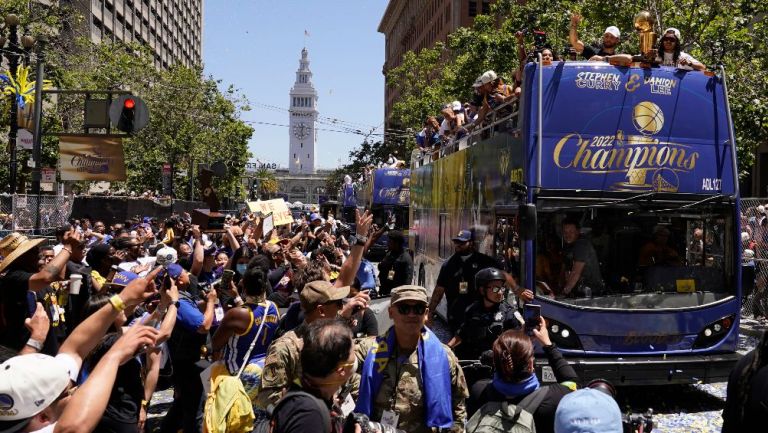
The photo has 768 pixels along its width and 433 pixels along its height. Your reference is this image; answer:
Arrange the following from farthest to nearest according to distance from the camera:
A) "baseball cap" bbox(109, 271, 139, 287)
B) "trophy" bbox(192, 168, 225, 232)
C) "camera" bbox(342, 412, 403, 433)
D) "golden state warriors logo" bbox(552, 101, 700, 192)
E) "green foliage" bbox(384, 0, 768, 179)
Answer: "green foliage" bbox(384, 0, 768, 179) < "trophy" bbox(192, 168, 225, 232) < "golden state warriors logo" bbox(552, 101, 700, 192) < "baseball cap" bbox(109, 271, 139, 287) < "camera" bbox(342, 412, 403, 433)

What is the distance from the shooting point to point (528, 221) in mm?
7676

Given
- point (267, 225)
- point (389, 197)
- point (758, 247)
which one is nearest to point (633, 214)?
point (267, 225)

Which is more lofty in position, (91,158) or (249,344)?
(91,158)

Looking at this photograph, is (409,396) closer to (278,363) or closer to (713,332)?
(278,363)

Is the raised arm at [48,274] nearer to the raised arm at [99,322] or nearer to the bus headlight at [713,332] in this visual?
the raised arm at [99,322]

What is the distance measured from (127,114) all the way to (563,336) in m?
11.6

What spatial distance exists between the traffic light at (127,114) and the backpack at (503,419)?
14026 mm

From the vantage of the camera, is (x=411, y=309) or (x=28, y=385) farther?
(x=411, y=309)

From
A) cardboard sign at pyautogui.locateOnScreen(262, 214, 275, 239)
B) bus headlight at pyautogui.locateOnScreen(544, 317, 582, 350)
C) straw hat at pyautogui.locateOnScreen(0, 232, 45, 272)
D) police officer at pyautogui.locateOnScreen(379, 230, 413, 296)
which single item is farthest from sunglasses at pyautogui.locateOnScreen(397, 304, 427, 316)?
cardboard sign at pyautogui.locateOnScreen(262, 214, 275, 239)

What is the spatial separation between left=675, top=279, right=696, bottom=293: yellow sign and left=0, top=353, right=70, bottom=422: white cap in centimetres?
702

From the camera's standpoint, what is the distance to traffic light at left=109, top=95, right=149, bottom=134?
16438 mm

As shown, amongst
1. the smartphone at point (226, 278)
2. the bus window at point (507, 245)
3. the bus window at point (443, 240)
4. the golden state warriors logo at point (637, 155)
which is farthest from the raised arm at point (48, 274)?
the bus window at point (443, 240)

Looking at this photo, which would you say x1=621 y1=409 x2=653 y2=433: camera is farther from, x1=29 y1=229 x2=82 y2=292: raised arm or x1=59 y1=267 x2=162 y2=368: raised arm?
x1=29 y1=229 x2=82 y2=292: raised arm

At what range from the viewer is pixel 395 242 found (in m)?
11.4
